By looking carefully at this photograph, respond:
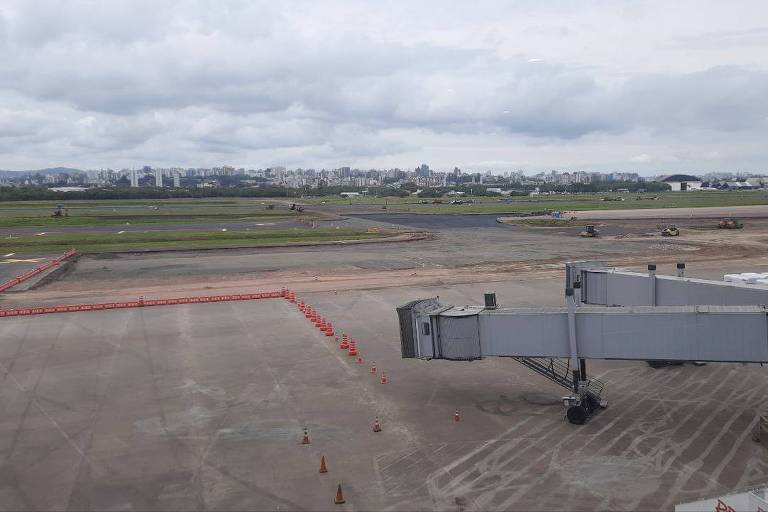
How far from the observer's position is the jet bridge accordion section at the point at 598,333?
70.6 feet

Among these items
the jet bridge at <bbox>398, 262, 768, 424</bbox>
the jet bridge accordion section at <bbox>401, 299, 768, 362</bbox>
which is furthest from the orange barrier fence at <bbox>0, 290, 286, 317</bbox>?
the jet bridge accordion section at <bbox>401, 299, 768, 362</bbox>

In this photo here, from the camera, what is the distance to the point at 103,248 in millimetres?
89438

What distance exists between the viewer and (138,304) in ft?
166

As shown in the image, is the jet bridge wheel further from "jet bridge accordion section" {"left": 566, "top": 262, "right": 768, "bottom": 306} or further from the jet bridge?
"jet bridge accordion section" {"left": 566, "top": 262, "right": 768, "bottom": 306}

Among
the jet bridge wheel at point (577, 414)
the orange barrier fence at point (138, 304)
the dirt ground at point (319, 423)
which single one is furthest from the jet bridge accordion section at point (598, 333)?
the orange barrier fence at point (138, 304)

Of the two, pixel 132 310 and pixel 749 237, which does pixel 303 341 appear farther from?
pixel 749 237

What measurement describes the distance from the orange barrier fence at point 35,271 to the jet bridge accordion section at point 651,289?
174 ft

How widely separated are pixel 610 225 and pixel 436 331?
356ft

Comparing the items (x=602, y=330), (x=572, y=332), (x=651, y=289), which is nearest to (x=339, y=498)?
(x=572, y=332)

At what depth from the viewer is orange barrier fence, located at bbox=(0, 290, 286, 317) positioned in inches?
1882

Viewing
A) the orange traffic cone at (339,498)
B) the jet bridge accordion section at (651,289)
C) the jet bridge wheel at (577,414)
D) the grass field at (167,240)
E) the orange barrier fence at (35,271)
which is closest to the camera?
the orange traffic cone at (339,498)

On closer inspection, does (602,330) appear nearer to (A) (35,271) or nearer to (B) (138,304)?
(B) (138,304)

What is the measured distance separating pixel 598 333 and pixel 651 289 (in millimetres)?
6801

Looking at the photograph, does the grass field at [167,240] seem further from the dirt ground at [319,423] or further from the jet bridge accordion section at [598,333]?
the jet bridge accordion section at [598,333]
